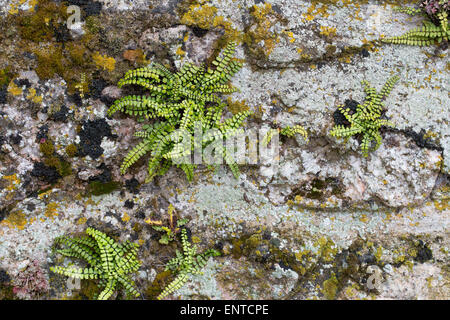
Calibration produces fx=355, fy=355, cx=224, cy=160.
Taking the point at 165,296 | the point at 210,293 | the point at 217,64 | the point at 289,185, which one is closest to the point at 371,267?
the point at 289,185

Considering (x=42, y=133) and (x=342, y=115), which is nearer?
(x=42, y=133)

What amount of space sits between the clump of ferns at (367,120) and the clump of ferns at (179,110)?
1.39 metres

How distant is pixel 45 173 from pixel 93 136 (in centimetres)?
83

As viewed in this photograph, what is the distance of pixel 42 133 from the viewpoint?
4883 mm

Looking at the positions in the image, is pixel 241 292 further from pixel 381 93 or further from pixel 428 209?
pixel 381 93

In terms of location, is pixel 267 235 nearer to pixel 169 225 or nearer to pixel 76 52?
pixel 169 225

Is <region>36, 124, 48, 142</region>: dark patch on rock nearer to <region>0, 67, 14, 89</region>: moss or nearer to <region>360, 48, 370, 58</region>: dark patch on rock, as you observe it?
<region>0, 67, 14, 89</region>: moss

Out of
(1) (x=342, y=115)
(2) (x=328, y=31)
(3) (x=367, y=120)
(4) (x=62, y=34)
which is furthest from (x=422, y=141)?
(4) (x=62, y=34)

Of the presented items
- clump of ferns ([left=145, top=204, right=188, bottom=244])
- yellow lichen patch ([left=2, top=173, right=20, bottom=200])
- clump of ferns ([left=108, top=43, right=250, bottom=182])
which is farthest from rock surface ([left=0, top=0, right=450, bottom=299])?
clump of ferns ([left=108, top=43, right=250, bottom=182])

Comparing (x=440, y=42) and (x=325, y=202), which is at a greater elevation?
(x=440, y=42)

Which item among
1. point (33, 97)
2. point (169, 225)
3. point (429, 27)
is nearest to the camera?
point (33, 97)

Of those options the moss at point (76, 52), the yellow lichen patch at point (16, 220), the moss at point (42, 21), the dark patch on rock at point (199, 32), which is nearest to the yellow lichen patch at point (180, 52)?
the dark patch on rock at point (199, 32)

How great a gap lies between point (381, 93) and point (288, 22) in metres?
1.68

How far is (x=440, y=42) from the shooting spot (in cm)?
512
